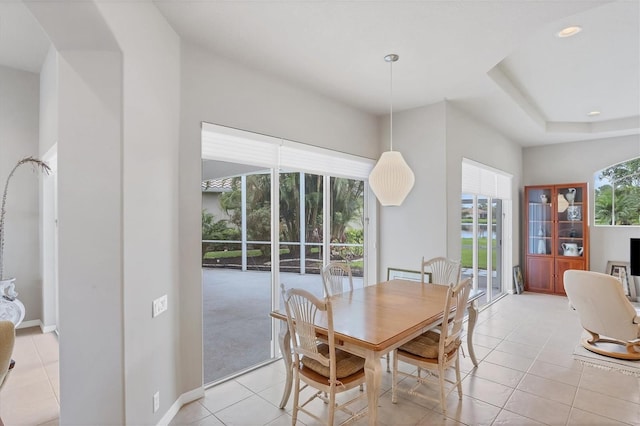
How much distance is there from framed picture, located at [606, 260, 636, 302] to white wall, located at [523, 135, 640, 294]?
3.7 inches

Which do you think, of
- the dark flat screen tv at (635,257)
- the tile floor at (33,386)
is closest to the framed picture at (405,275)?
the tile floor at (33,386)

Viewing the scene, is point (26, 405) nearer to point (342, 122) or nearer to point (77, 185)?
point (77, 185)

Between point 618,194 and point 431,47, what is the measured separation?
580cm

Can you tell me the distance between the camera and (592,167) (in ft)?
20.9

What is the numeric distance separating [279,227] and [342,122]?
177 cm

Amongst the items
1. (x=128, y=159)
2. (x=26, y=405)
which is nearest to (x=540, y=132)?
(x=128, y=159)

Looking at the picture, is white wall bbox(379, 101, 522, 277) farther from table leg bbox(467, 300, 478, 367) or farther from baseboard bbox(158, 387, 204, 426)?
baseboard bbox(158, 387, 204, 426)

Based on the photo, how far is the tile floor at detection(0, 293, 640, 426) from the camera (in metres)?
2.49

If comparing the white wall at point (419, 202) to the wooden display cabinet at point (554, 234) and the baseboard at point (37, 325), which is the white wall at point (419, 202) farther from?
the baseboard at point (37, 325)

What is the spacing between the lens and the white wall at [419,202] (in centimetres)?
429

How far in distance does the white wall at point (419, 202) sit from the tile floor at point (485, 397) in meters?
1.42

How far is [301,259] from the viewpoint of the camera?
163 inches

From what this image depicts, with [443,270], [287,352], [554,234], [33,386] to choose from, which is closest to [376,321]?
[287,352]

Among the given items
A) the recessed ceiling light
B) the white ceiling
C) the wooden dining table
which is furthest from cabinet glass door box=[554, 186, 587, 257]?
the wooden dining table
